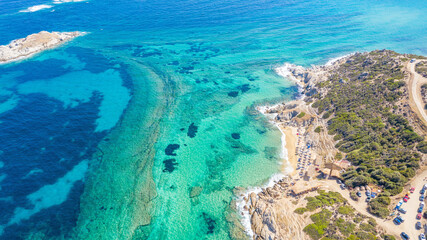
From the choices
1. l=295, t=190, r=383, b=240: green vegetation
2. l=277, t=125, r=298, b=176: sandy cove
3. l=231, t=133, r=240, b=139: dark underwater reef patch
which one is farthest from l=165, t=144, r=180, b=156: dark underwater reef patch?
l=295, t=190, r=383, b=240: green vegetation

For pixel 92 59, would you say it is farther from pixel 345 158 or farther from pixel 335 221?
pixel 335 221

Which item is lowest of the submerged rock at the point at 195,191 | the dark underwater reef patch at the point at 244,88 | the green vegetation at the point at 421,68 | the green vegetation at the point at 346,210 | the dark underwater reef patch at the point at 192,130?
the submerged rock at the point at 195,191

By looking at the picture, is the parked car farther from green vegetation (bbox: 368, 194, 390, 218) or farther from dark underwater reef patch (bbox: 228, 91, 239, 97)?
dark underwater reef patch (bbox: 228, 91, 239, 97)

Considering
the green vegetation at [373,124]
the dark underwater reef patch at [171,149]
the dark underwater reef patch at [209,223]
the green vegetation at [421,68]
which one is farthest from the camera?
the green vegetation at [421,68]

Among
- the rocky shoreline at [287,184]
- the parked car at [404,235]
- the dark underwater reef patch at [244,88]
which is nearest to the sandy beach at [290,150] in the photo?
the rocky shoreline at [287,184]

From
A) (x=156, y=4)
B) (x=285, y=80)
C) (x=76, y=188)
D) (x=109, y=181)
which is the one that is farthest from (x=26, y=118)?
(x=156, y=4)

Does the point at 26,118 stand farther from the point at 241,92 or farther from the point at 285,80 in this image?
the point at 285,80

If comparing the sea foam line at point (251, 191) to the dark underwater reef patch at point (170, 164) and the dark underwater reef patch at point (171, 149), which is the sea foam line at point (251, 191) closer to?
the dark underwater reef patch at point (170, 164)
